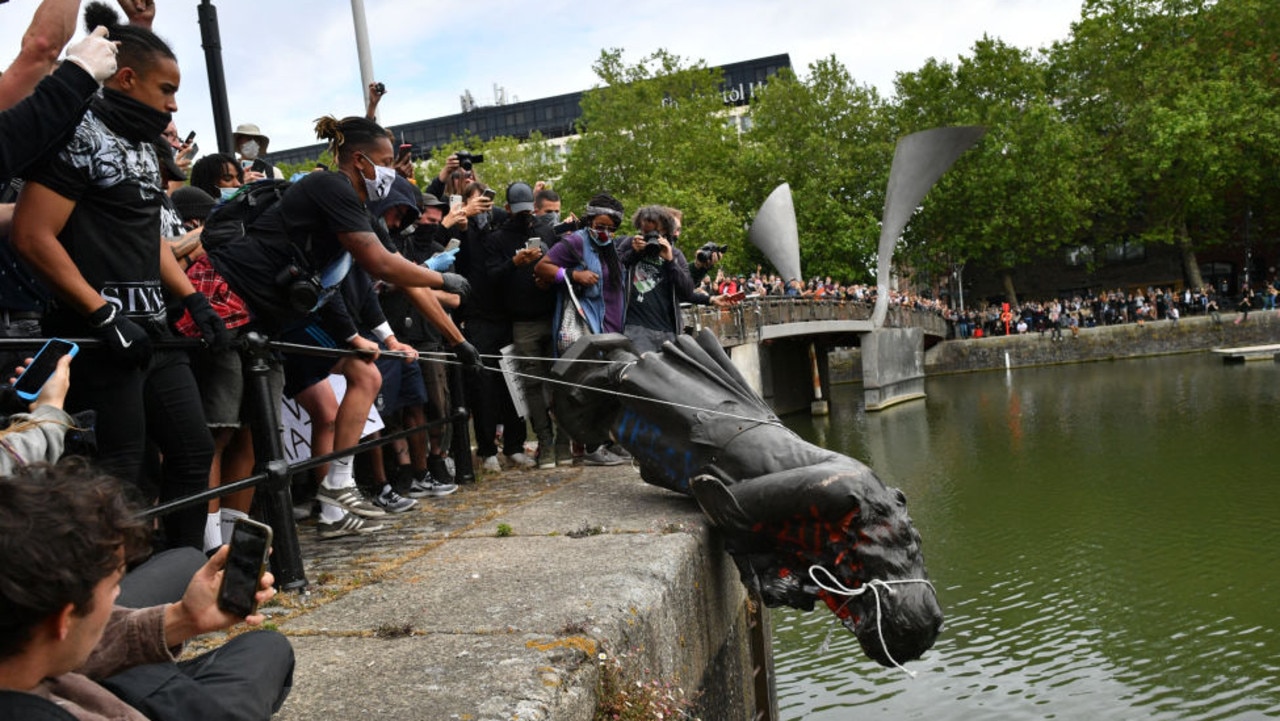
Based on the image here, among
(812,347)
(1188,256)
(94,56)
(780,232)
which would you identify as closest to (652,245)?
(94,56)

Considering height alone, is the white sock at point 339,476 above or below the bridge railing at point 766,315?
below

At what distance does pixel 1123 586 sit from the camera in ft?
23.3

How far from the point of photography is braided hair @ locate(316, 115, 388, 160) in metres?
3.90

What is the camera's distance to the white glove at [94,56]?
7.54 ft

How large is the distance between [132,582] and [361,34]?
7597mm

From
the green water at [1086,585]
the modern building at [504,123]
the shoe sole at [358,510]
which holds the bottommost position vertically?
the green water at [1086,585]

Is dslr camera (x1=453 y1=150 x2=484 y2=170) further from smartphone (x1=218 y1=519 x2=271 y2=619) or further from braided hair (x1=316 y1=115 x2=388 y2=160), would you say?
smartphone (x1=218 y1=519 x2=271 y2=619)

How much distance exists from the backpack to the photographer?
102 inches

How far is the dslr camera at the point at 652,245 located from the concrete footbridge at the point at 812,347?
1509cm

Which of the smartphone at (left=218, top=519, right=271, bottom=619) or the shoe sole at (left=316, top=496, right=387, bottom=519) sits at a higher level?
the smartphone at (left=218, top=519, right=271, bottom=619)

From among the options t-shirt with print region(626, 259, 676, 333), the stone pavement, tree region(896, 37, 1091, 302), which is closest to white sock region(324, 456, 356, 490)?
the stone pavement

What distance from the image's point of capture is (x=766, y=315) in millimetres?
23031

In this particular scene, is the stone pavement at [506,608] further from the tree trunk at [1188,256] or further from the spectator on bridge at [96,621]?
the tree trunk at [1188,256]

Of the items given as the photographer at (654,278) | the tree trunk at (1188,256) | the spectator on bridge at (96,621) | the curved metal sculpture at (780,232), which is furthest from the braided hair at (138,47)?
the tree trunk at (1188,256)
